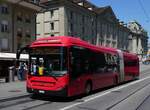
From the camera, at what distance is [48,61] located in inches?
606

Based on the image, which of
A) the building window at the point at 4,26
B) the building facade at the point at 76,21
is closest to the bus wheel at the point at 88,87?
the building window at the point at 4,26

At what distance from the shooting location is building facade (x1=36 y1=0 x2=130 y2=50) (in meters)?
65.3

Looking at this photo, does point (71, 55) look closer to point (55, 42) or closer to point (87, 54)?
point (55, 42)

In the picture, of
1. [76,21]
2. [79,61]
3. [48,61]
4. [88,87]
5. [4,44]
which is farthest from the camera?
[76,21]

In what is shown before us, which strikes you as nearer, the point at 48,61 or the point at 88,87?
the point at 48,61

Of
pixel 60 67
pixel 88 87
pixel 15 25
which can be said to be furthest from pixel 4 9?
pixel 60 67

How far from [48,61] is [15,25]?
110 ft

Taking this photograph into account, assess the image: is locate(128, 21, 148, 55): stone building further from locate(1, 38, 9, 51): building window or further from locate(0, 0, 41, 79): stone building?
locate(1, 38, 9, 51): building window

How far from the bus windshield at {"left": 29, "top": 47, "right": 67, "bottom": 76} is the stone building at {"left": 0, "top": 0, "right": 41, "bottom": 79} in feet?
83.8

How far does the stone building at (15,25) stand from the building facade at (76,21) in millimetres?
13382

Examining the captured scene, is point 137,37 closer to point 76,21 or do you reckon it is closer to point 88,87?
point 76,21

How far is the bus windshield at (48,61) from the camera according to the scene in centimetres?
1501

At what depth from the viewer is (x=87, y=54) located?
17.7m

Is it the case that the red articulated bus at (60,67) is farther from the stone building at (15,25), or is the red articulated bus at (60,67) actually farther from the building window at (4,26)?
the building window at (4,26)
